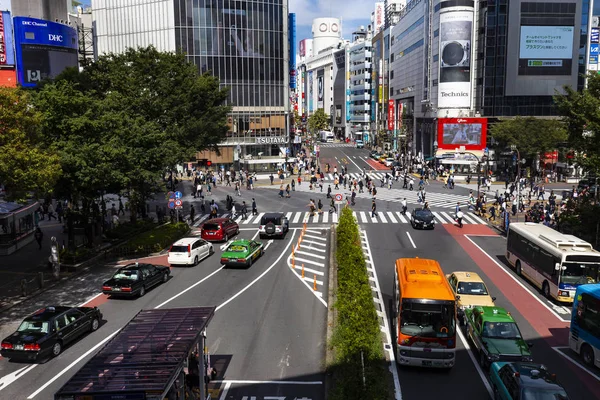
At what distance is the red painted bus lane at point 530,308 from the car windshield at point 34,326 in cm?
1769

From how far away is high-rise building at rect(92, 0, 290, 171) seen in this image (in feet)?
277

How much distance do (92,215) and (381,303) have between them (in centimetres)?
2094

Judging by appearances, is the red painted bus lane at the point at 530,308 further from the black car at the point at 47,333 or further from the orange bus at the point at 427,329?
the black car at the point at 47,333

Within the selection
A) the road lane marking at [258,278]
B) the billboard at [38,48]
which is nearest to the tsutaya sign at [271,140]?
the billboard at [38,48]

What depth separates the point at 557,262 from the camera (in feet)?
77.2

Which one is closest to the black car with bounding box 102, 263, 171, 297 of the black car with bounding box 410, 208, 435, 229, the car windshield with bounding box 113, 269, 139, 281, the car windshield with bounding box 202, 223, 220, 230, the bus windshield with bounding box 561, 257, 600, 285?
the car windshield with bounding box 113, 269, 139, 281

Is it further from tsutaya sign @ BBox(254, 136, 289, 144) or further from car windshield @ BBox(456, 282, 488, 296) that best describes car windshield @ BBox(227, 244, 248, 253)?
tsutaya sign @ BBox(254, 136, 289, 144)

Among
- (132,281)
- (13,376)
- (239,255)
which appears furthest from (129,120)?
(13,376)

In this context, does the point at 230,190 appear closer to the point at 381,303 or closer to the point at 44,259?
the point at 44,259

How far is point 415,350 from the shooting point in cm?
1636

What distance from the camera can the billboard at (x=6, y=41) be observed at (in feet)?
243

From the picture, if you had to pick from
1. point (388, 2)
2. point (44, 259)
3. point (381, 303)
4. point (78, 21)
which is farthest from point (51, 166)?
point (388, 2)

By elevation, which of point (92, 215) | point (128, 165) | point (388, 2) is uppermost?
point (388, 2)

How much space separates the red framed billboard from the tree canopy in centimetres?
4406
